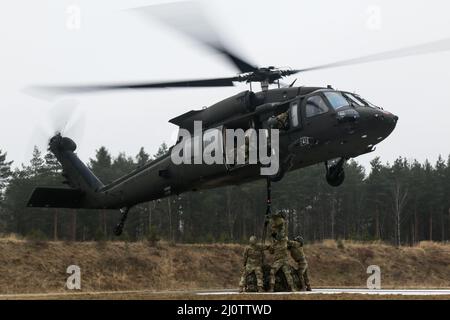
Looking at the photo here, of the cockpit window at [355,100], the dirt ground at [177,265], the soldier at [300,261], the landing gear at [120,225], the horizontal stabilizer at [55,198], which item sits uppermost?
the cockpit window at [355,100]

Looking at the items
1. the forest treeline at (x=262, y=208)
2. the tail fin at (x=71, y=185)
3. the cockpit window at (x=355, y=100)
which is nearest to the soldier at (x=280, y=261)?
the cockpit window at (x=355, y=100)

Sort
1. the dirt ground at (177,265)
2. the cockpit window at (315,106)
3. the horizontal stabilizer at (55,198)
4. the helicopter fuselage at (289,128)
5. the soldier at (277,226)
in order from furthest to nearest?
the dirt ground at (177,265), the horizontal stabilizer at (55,198), the soldier at (277,226), the cockpit window at (315,106), the helicopter fuselage at (289,128)

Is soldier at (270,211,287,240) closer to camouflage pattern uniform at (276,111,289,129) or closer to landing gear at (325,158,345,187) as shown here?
landing gear at (325,158,345,187)

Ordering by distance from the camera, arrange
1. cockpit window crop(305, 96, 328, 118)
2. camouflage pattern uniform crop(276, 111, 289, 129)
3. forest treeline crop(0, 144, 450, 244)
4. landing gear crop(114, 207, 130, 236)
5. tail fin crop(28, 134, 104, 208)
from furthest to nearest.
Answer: forest treeline crop(0, 144, 450, 244) < tail fin crop(28, 134, 104, 208) < landing gear crop(114, 207, 130, 236) < camouflage pattern uniform crop(276, 111, 289, 129) < cockpit window crop(305, 96, 328, 118)

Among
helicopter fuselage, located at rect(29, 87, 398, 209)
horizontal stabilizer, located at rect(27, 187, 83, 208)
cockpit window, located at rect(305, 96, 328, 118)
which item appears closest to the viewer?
helicopter fuselage, located at rect(29, 87, 398, 209)

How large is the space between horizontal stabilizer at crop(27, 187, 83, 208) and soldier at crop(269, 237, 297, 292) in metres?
11.0

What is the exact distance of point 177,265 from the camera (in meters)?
36.6

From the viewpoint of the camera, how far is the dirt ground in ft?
104

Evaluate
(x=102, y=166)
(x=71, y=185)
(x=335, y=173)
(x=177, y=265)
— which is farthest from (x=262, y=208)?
(x=335, y=173)

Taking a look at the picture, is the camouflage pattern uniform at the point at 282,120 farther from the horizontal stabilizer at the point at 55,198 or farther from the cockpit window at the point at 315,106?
the horizontal stabilizer at the point at 55,198

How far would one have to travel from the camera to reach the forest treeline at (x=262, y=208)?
6612 cm

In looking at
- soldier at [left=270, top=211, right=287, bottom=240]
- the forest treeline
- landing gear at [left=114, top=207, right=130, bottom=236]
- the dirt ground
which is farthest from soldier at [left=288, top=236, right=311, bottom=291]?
the forest treeline

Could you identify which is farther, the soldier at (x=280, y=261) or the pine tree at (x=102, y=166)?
the pine tree at (x=102, y=166)

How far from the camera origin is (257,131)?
1998 centimetres
